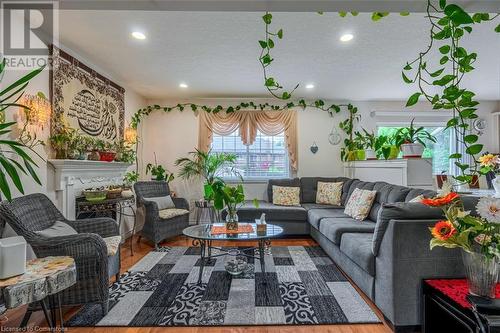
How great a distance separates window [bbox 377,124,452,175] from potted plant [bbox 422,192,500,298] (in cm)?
459

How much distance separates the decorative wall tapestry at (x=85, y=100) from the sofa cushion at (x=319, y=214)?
3278 mm

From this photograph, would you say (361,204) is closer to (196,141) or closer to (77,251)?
(77,251)

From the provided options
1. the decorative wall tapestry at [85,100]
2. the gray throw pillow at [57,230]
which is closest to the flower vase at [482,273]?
the gray throw pillow at [57,230]

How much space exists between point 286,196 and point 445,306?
10.9 ft

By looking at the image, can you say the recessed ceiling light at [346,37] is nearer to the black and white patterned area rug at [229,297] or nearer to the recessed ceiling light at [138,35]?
the recessed ceiling light at [138,35]

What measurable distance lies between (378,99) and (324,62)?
258 centimetres

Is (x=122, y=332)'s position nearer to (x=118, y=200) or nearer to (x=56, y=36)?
(x=118, y=200)

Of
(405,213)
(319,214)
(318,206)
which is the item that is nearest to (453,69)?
(405,213)

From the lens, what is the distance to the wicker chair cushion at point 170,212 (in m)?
4.16

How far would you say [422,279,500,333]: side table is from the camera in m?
1.54

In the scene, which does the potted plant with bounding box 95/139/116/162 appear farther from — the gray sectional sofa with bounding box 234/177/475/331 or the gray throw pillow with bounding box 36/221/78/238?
the gray sectional sofa with bounding box 234/177/475/331

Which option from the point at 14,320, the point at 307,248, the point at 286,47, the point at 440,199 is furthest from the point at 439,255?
the point at 14,320

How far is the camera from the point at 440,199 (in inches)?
62.2

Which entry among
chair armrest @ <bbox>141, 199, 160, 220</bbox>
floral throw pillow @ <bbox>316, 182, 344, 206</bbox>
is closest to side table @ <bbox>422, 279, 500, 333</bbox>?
floral throw pillow @ <bbox>316, 182, 344, 206</bbox>
